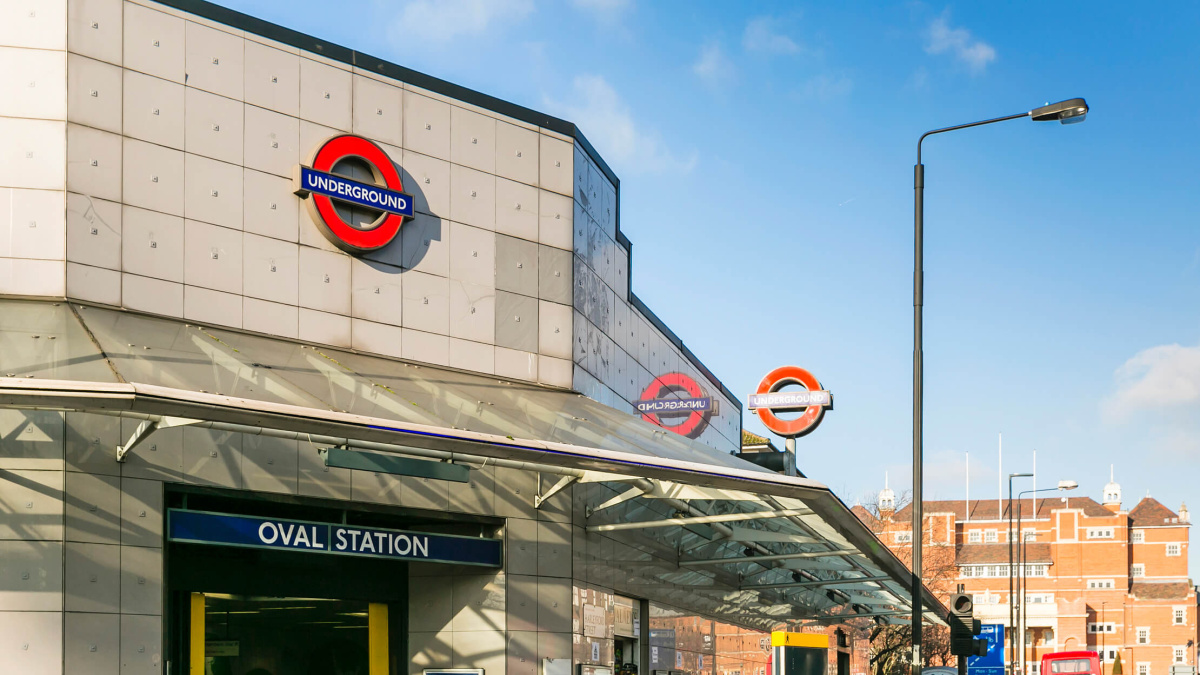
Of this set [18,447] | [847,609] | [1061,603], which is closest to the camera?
[18,447]

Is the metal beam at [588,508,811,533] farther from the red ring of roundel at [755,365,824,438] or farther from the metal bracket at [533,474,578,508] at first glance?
the red ring of roundel at [755,365,824,438]

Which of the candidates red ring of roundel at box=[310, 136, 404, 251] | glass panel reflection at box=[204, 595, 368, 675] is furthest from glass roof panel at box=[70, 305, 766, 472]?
glass panel reflection at box=[204, 595, 368, 675]

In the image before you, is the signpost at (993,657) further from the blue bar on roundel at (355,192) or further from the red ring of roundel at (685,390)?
the blue bar on roundel at (355,192)

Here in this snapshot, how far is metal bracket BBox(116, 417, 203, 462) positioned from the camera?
43.3 feet

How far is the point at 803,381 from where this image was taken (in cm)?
2705

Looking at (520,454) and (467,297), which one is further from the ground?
(467,297)

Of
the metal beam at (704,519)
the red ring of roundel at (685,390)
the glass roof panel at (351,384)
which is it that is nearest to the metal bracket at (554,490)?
the glass roof panel at (351,384)

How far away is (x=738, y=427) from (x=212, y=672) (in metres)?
23.7

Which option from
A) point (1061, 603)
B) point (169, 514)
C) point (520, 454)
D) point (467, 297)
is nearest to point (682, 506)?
point (467, 297)

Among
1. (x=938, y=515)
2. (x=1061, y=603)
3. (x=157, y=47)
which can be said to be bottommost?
(x=1061, y=603)

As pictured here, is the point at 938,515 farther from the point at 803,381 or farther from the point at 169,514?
the point at 169,514

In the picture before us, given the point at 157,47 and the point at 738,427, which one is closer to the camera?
the point at 157,47

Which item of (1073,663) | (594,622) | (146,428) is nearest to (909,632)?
Result: (1073,663)

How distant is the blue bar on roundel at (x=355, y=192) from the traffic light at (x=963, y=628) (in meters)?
9.73
